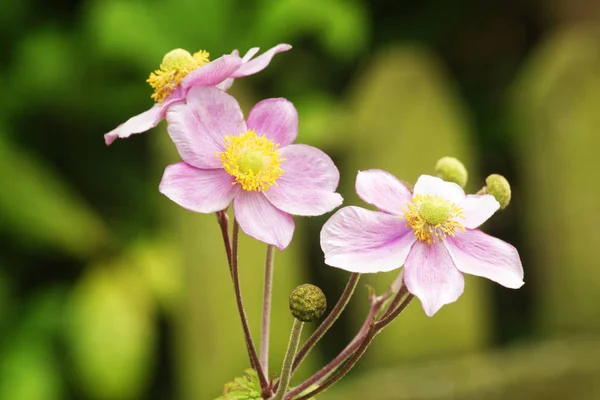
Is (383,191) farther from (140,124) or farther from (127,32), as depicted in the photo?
(127,32)

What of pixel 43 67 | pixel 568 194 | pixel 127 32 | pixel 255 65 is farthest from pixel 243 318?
A: pixel 43 67

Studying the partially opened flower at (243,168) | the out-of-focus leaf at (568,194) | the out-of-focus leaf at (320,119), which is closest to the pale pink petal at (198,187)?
the partially opened flower at (243,168)

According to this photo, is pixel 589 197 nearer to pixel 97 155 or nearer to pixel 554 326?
pixel 554 326

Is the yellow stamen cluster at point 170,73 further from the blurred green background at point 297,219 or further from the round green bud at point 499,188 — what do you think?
the blurred green background at point 297,219

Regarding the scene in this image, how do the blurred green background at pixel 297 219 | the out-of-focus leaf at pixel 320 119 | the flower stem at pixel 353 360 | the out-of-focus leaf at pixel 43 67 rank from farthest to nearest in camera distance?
the out-of-focus leaf at pixel 43 67
the out-of-focus leaf at pixel 320 119
the blurred green background at pixel 297 219
the flower stem at pixel 353 360

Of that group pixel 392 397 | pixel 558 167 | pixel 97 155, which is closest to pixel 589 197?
pixel 558 167

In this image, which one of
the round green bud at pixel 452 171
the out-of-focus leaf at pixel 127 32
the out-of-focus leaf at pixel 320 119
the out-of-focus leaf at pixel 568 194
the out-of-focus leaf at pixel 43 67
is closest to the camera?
the round green bud at pixel 452 171
